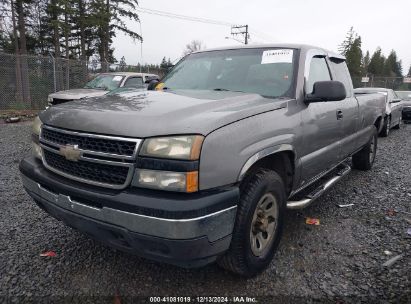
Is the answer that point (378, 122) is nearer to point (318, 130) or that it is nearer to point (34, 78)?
point (318, 130)

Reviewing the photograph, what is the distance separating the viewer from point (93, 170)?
2174 millimetres

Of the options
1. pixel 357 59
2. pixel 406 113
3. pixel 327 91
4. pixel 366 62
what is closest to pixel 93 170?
pixel 327 91

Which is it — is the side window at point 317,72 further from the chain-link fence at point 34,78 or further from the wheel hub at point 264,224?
the chain-link fence at point 34,78

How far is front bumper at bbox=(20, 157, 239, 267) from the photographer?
1.90 metres

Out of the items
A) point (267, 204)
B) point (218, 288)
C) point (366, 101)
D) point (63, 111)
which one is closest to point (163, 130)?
point (63, 111)

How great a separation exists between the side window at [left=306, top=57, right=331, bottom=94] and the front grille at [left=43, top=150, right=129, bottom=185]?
1996mm

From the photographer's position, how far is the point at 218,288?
8.13 feet

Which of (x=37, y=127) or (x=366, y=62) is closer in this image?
(x=37, y=127)

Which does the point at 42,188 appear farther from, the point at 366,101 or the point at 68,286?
the point at 366,101

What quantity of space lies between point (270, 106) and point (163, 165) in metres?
1.08

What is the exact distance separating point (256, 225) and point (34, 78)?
578 inches

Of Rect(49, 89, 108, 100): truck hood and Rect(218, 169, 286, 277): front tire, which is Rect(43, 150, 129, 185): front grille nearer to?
Rect(218, 169, 286, 277): front tire

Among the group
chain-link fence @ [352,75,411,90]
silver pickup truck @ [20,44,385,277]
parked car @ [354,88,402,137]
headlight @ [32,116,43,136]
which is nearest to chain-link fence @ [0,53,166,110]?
parked car @ [354,88,402,137]

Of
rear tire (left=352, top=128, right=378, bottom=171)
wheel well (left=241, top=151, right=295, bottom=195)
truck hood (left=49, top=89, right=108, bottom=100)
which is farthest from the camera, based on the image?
truck hood (left=49, top=89, right=108, bottom=100)
